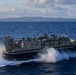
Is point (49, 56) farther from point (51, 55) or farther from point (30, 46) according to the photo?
point (30, 46)

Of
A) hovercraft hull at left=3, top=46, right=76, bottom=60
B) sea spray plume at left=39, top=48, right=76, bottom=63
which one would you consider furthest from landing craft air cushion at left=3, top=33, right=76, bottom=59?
sea spray plume at left=39, top=48, right=76, bottom=63

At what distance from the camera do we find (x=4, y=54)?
47625 millimetres

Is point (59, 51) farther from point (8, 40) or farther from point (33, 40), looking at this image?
point (8, 40)

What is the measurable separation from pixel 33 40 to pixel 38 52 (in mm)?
2352

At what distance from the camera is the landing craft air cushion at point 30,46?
4825cm

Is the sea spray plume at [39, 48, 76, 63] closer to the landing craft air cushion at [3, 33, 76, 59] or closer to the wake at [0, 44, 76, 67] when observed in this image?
the wake at [0, 44, 76, 67]

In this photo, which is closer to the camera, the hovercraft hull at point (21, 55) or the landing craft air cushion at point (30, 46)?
the hovercraft hull at point (21, 55)

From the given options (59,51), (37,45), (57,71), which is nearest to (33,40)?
(37,45)

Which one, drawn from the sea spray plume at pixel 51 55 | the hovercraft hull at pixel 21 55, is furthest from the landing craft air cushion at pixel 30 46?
the sea spray plume at pixel 51 55

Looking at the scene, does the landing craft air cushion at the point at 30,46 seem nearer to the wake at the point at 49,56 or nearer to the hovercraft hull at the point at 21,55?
the hovercraft hull at the point at 21,55

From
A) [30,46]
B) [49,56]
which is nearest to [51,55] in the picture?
[49,56]

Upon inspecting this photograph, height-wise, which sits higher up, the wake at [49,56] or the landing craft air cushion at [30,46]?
the landing craft air cushion at [30,46]

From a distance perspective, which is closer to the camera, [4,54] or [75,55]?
[4,54]

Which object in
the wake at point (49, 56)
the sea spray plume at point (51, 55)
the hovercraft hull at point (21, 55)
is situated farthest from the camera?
the sea spray plume at point (51, 55)
